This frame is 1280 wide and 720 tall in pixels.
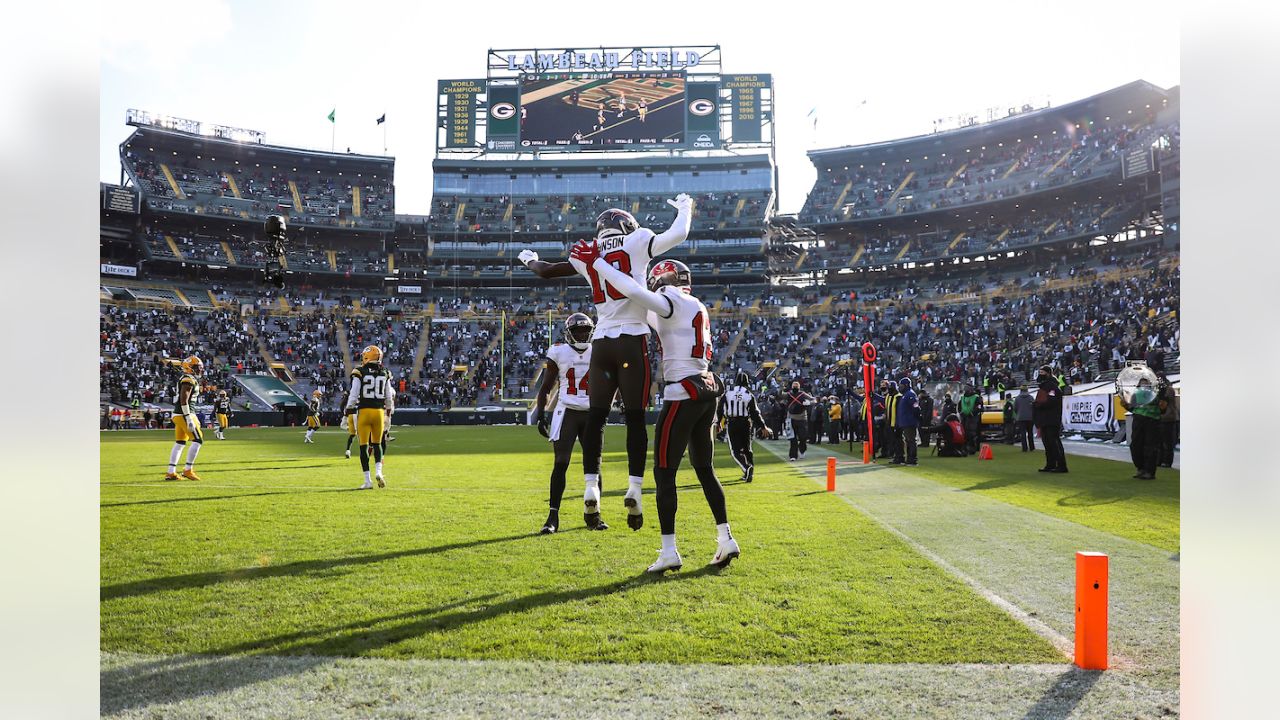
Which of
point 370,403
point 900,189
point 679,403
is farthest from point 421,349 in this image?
point 679,403

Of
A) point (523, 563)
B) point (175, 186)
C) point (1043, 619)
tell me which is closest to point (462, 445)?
point (523, 563)

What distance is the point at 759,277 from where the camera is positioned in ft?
219

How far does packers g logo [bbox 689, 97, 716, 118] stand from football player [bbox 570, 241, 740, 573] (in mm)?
57474

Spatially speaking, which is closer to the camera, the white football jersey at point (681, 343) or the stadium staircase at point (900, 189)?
the white football jersey at point (681, 343)

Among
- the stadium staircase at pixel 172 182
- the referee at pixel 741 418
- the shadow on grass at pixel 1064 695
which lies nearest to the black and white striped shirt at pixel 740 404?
the referee at pixel 741 418

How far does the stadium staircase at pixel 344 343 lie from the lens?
5228 centimetres

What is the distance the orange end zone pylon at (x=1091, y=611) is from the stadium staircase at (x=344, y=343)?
51.4m

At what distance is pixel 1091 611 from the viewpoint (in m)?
3.62

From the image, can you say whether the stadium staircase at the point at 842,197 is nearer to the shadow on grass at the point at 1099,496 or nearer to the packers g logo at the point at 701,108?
the packers g logo at the point at 701,108

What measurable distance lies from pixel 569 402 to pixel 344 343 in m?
50.4

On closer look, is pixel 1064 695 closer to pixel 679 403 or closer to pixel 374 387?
pixel 679 403

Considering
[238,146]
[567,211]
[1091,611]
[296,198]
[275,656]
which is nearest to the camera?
[1091,611]

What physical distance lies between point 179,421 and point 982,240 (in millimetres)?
56189
